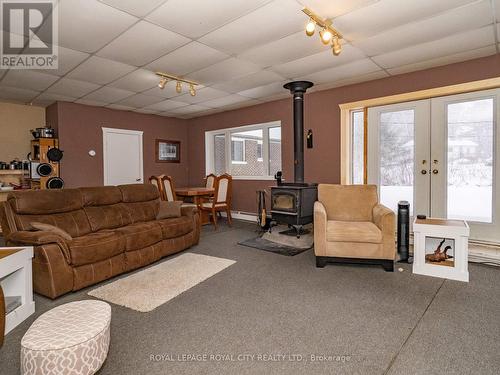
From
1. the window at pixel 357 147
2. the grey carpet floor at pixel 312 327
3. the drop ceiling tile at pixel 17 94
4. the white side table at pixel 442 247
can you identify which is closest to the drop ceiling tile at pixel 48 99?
the drop ceiling tile at pixel 17 94

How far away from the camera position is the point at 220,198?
Answer: 18.4 ft

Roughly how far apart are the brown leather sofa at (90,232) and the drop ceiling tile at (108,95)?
177 centimetres

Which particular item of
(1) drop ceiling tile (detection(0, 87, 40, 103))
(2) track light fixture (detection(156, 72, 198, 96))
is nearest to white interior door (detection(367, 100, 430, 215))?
(2) track light fixture (detection(156, 72, 198, 96))

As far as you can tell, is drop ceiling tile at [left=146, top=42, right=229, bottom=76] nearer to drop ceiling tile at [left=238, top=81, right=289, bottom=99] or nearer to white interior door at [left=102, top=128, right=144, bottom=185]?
drop ceiling tile at [left=238, top=81, right=289, bottom=99]

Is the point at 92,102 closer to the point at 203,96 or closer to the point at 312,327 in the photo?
the point at 203,96

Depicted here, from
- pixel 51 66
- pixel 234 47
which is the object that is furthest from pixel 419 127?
pixel 51 66

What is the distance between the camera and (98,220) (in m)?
3.38

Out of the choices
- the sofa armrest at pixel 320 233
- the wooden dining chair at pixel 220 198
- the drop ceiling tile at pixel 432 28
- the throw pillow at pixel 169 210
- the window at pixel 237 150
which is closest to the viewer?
the drop ceiling tile at pixel 432 28

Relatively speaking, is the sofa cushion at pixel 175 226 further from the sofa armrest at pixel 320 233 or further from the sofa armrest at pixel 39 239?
the sofa armrest at pixel 320 233

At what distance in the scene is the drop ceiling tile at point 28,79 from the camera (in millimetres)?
3844

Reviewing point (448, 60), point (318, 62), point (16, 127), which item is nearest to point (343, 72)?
point (318, 62)

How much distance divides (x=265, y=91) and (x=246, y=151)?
1.68 m

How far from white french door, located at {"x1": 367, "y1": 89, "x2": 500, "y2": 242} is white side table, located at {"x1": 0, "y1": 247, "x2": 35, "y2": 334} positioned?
434cm

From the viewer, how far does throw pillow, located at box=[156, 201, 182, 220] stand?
3.94 m
